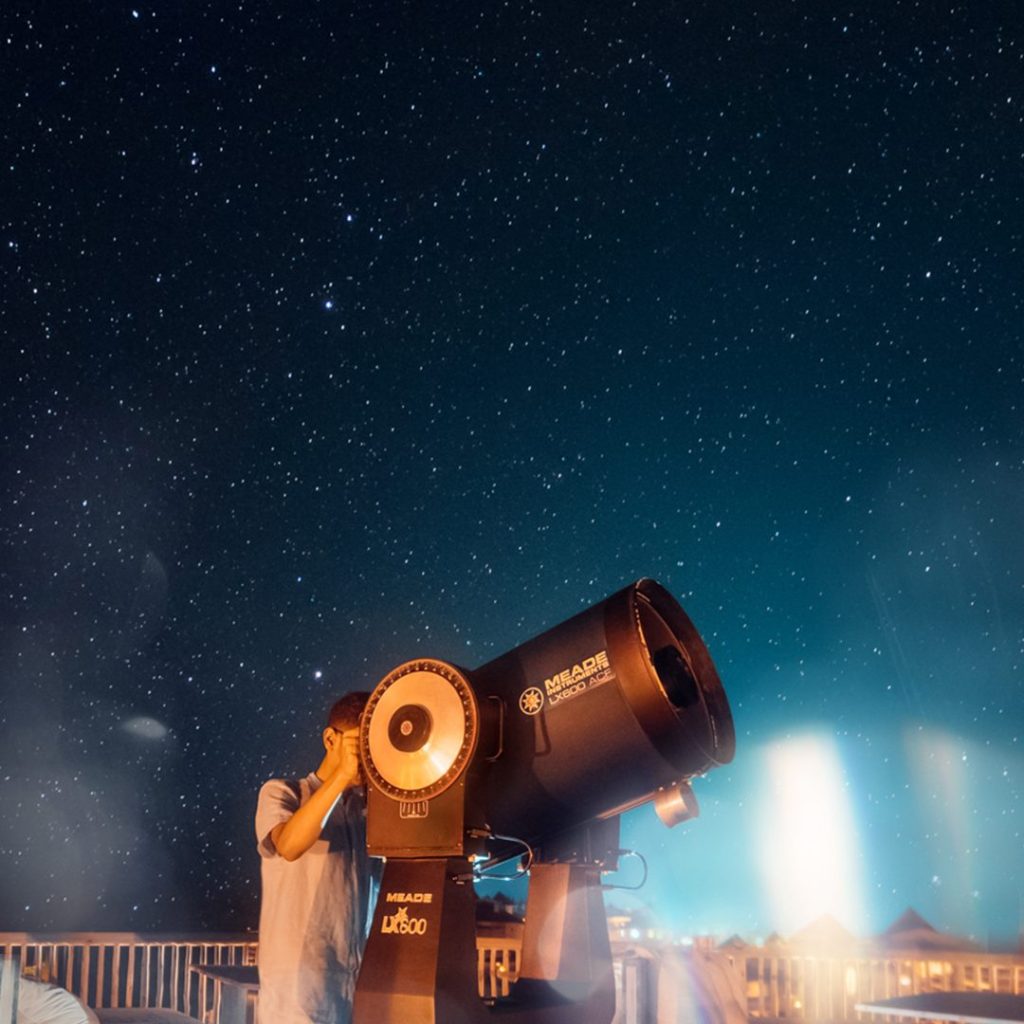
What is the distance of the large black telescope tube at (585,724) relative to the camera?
215 centimetres

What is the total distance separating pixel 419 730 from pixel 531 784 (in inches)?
10.2

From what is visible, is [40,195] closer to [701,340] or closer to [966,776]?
[701,340]

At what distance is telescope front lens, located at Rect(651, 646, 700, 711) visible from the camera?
2326 millimetres

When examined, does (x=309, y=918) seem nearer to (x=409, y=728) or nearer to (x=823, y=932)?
(x=409, y=728)

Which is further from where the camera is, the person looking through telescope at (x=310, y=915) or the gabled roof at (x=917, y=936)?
the gabled roof at (x=917, y=936)

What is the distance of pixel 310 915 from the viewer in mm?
2930

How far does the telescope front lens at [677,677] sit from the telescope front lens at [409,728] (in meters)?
0.50

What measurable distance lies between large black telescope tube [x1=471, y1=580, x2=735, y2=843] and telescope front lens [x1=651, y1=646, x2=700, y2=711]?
0.04 ft

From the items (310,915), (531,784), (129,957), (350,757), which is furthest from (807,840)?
(350,757)

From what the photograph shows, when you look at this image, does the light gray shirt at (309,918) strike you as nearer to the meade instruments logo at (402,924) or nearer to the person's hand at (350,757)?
the person's hand at (350,757)

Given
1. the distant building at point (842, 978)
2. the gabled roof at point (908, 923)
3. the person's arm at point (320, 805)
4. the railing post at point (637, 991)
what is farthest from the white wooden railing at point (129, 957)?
the person's arm at point (320, 805)

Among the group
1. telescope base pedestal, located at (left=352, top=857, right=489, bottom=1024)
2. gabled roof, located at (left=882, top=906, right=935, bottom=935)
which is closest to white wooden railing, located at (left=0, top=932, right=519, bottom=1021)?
gabled roof, located at (left=882, top=906, right=935, bottom=935)

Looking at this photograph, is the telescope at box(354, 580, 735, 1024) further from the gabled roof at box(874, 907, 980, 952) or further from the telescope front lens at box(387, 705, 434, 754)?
the gabled roof at box(874, 907, 980, 952)

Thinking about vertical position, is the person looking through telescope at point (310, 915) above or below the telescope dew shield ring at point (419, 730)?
below
